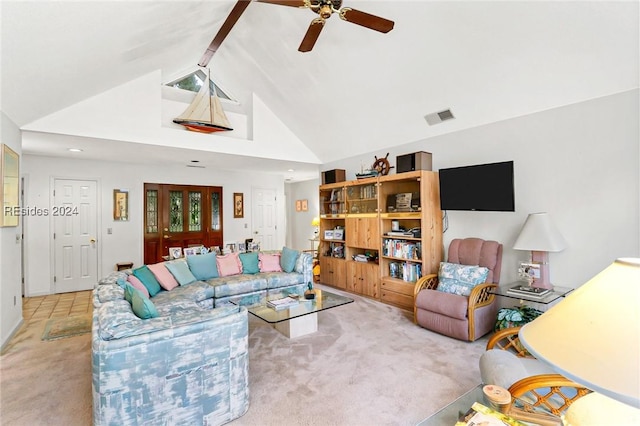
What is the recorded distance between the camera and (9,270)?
11.6ft

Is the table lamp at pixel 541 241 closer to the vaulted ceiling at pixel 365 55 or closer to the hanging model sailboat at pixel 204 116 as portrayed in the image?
the vaulted ceiling at pixel 365 55

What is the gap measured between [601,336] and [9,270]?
196 inches

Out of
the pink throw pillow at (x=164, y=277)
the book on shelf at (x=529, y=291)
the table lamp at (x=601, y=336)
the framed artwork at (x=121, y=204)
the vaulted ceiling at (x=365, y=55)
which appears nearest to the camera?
the table lamp at (x=601, y=336)

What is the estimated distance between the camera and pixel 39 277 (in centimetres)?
544

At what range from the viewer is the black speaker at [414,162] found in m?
4.29

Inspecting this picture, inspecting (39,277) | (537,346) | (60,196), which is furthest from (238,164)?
(537,346)

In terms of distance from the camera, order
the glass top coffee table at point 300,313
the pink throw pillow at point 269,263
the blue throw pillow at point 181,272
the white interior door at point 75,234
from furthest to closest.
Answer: the white interior door at point 75,234
the pink throw pillow at point 269,263
the blue throw pillow at point 181,272
the glass top coffee table at point 300,313

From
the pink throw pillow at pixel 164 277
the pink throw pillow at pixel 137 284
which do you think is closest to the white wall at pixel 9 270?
the pink throw pillow at pixel 137 284

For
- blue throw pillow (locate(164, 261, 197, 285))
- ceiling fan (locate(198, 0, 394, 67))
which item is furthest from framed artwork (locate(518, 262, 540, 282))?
blue throw pillow (locate(164, 261, 197, 285))

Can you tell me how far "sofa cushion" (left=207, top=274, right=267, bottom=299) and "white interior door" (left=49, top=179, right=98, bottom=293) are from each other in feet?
10.6

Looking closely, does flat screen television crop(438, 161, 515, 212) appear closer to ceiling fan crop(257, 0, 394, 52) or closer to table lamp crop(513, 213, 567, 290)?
table lamp crop(513, 213, 567, 290)

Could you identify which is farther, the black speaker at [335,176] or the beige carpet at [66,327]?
the black speaker at [335,176]

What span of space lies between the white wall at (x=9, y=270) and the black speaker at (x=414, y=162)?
4582 mm

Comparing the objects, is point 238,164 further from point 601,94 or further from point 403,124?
point 601,94
